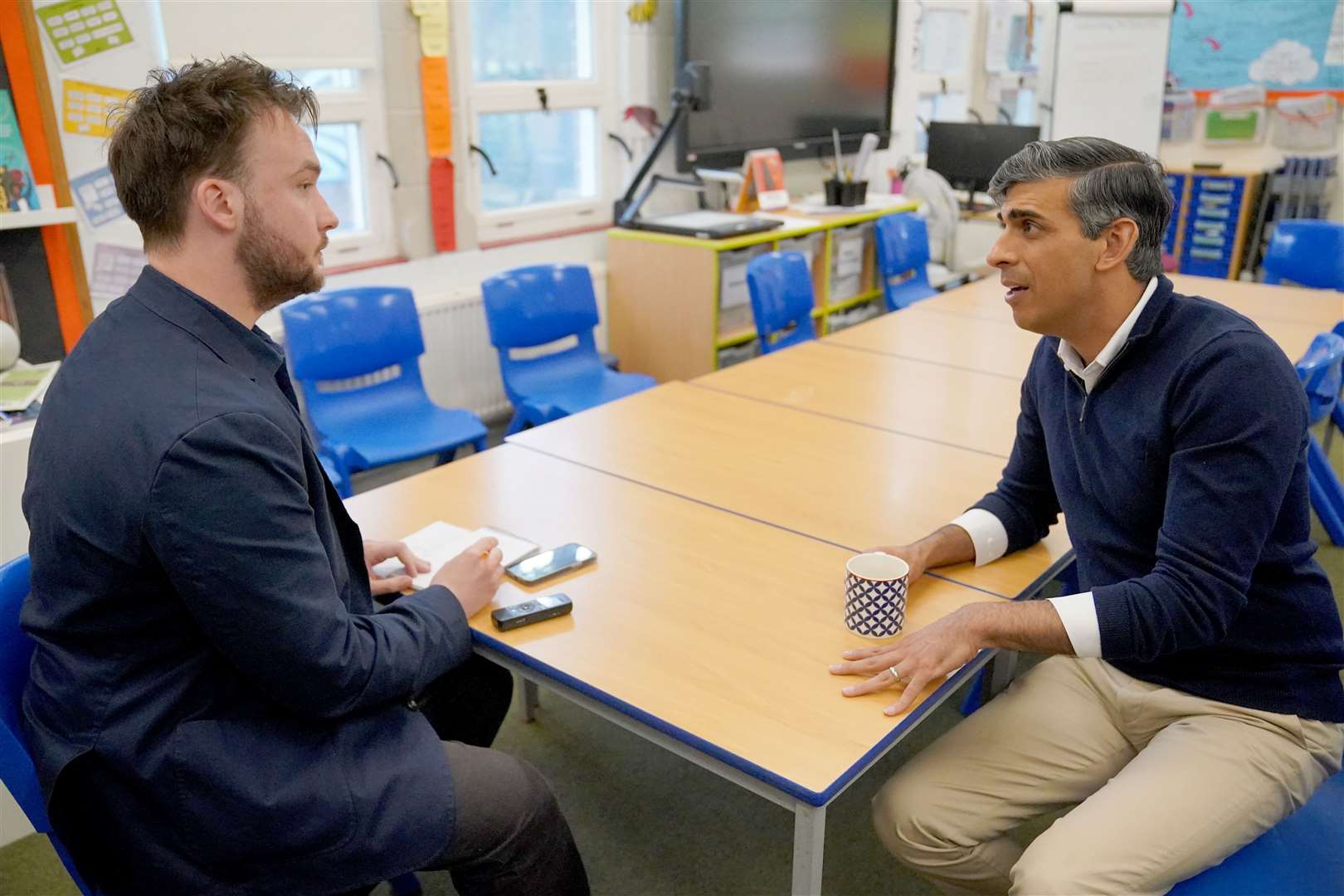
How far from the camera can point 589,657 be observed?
1.46 meters

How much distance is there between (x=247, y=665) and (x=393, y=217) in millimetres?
2884

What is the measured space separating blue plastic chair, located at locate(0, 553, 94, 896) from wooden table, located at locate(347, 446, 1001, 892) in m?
0.56

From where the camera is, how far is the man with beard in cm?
113

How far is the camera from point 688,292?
416 cm

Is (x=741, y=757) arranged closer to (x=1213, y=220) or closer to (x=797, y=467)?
(x=797, y=467)

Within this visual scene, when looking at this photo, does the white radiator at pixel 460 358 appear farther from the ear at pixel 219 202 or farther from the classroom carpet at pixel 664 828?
the ear at pixel 219 202

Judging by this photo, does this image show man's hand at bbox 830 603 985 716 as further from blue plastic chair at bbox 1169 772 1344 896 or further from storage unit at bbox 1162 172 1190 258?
storage unit at bbox 1162 172 1190 258

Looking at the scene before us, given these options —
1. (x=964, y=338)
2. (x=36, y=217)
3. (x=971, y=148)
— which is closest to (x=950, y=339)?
(x=964, y=338)

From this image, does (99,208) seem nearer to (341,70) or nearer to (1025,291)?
(341,70)

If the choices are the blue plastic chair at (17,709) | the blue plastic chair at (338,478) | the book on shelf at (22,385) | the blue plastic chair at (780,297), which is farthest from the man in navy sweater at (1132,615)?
the book on shelf at (22,385)

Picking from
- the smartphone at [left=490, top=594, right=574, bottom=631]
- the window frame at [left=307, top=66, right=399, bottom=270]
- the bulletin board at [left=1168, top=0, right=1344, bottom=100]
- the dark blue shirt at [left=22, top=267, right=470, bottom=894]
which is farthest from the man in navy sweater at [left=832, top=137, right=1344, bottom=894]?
the bulletin board at [left=1168, top=0, right=1344, bottom=100]

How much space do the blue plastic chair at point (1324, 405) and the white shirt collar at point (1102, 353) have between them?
3.10ft

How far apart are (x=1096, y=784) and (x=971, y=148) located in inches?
182

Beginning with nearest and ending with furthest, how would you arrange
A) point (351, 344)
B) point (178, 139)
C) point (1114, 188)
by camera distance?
point (178, 139)
point (1114, 188)
point (351, 344)
